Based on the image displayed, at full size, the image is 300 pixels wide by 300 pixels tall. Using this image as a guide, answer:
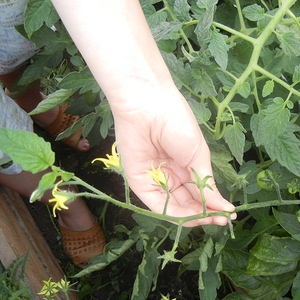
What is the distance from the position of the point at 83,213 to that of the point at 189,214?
0.85 metres

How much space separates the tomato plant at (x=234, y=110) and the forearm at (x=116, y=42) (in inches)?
4.9

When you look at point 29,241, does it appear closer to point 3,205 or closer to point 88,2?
point 3,205

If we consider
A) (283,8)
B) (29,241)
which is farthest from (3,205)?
(283,8)

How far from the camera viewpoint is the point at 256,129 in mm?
842

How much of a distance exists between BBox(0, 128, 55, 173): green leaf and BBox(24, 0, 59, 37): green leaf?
416mm

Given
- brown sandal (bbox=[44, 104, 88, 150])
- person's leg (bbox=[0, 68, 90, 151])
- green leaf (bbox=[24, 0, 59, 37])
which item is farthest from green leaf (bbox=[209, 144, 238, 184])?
brown sandal (bbox=[44, 104, 88, 150])

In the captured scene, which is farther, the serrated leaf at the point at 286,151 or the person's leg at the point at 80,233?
the person's leg at the point at 80,233

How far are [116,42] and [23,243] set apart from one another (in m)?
0.75

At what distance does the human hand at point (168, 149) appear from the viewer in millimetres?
699

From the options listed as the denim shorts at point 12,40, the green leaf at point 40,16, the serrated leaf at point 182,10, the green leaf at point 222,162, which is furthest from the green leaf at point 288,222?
the denim shorts at point 12,40

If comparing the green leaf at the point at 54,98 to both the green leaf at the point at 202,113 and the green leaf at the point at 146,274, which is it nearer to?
the green leaf at the point at 202,113

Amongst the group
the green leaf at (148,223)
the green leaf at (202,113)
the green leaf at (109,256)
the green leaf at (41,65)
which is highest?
the green leaf at (41,65)

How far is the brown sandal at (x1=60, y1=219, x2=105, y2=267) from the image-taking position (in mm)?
1539

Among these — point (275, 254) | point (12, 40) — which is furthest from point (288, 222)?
point (12, 40)
